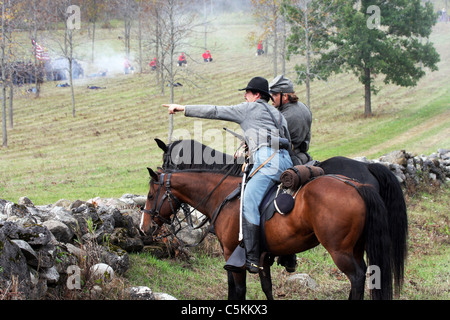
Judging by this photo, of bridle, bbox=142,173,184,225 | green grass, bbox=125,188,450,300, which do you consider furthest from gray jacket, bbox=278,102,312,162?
green grass, bbox=125,188,450,300

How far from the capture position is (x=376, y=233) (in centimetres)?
525

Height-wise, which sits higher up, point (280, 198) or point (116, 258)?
point (280, 198)

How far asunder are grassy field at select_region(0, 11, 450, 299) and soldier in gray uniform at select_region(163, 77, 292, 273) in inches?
63.7

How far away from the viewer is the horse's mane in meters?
6.70

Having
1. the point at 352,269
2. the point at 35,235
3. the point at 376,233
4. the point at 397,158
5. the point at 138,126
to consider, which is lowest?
the point at 138,126

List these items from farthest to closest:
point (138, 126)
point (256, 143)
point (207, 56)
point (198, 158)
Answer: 1. point (207, 56)
2. point (138, 126)
3. point (198, 158)
4. point (256, 143)

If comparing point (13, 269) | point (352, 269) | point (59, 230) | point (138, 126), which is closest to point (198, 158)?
point (59, 230)

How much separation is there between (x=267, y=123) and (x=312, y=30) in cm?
2492

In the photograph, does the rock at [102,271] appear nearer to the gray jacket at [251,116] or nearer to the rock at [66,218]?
the rock at [66,218]

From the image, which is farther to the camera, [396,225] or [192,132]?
[192,132]

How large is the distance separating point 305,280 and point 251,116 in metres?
3.02

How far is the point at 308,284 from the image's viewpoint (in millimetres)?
7477

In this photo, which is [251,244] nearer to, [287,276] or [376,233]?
[376,233]

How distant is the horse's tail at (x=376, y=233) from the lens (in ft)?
17.2
